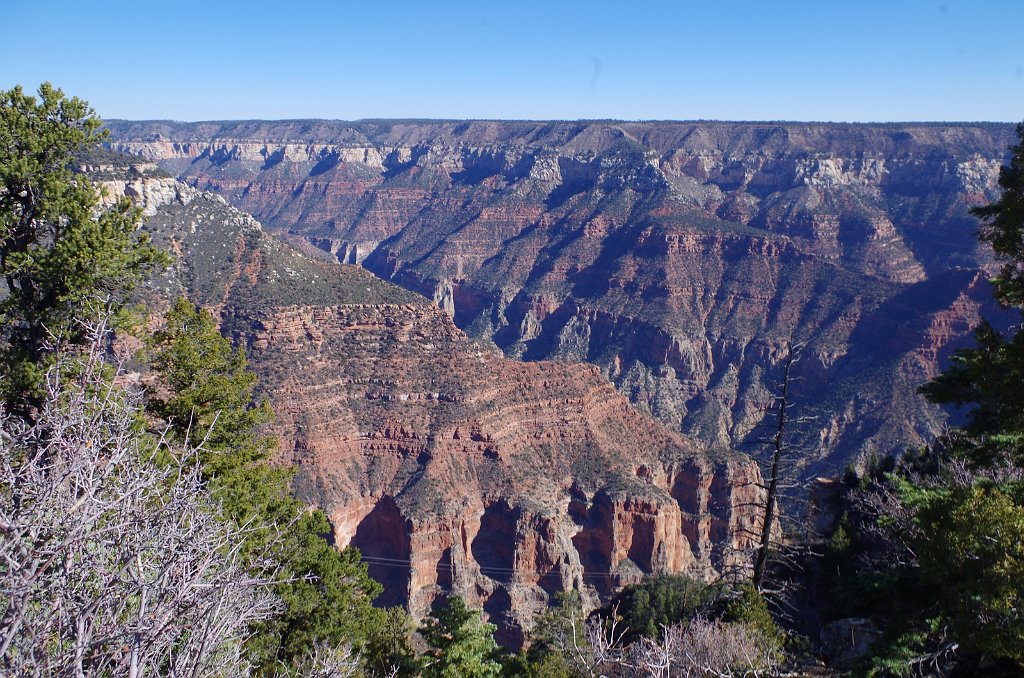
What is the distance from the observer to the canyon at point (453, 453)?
49031 millimetres

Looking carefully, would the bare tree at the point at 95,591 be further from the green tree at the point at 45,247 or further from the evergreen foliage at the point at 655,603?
the evergreen foliage at the point at 655,603

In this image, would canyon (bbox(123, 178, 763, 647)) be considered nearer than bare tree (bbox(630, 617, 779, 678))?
No

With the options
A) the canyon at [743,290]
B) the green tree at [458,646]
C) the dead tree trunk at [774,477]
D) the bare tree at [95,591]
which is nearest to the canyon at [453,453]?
the canyon at [743,290]

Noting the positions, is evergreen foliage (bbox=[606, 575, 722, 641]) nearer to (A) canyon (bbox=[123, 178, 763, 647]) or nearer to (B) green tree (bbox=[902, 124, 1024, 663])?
(A) canyon (bbox=[123, 178, 763, 647])

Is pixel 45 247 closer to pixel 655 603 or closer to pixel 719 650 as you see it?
pixel 719 650

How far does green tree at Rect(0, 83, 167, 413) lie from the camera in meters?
15.1

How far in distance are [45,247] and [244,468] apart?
753 cm

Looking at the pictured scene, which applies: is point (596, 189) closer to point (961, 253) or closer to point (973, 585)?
point (961, 253)

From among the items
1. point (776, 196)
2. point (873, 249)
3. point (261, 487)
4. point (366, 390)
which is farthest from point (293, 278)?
point (776, 196)

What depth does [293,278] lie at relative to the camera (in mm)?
60688

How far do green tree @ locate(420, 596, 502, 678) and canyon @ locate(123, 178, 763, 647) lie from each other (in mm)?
28814

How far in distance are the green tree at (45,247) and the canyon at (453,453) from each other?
31.1 metres

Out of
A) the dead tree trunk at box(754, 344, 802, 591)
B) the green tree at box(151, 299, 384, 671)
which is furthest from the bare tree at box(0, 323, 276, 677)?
the dead tree trunk at box(754, 344, 802, 591)

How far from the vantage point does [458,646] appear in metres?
18.3
